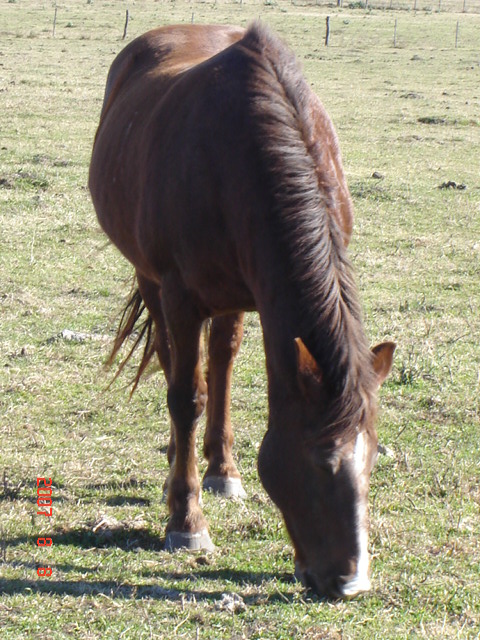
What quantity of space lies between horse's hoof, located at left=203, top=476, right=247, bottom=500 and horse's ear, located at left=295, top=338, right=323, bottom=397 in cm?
163

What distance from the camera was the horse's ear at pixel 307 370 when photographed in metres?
2.46

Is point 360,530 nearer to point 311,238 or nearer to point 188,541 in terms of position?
point 311,238

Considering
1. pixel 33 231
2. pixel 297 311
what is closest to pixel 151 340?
pixel 297 311

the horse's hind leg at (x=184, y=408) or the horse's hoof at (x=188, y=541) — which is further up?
the horse's hind leg at (x=184, y=408)

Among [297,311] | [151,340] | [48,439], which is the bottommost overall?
[48,439]

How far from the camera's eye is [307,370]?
2479mm

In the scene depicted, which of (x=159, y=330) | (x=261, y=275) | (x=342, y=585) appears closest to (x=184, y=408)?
(x=159, y=330)

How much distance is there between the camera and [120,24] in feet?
105

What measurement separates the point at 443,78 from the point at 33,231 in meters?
16.8

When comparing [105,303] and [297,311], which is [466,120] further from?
[297,311]

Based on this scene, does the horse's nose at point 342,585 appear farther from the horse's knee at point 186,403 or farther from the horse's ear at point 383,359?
the horse's knee at point 186,403

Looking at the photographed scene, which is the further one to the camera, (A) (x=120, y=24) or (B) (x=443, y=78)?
(A) (x=120, y=24)

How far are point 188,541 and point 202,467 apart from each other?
0.88 m

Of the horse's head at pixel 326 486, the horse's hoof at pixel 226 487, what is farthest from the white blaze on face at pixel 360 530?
the horse's hoof at pixel 226 487
